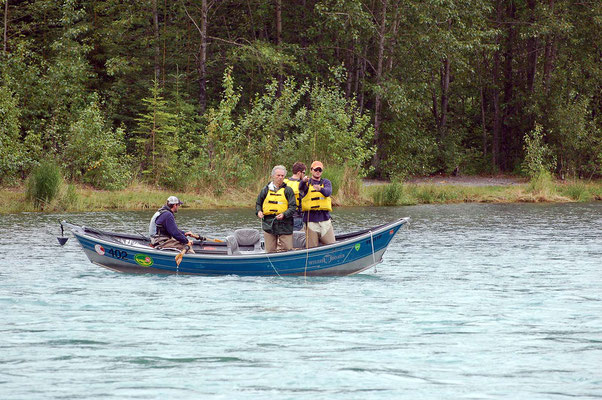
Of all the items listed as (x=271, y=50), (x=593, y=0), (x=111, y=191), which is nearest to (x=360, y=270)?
(x=111, y=191)

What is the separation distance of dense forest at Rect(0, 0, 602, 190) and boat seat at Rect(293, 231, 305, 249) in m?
15.8

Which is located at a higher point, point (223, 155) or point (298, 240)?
point (223, 155)

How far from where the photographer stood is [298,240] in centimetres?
1598

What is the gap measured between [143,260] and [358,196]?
16939mm

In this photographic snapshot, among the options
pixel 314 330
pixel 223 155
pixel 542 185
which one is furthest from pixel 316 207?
pixel 542 185

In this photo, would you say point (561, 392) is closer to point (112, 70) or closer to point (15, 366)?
point (15, 366)

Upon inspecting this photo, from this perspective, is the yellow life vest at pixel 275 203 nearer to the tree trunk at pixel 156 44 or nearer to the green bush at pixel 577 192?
the green bush at pixel 577 192

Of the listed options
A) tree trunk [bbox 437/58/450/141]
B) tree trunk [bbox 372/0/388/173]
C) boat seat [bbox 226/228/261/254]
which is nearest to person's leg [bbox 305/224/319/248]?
boat seat [bbox 226/228/261/254]

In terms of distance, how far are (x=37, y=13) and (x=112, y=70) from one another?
6.01 m

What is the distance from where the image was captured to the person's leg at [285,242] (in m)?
15.5

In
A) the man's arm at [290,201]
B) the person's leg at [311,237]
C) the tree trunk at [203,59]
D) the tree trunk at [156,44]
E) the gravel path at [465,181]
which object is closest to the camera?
the man's arm at [290,201]

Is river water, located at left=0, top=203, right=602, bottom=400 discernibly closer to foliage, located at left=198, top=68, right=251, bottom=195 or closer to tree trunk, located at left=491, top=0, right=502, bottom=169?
foliage, located at left=198, top=68, right=251, bottom=195

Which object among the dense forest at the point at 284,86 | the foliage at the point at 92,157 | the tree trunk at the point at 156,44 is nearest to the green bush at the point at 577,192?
the dense forest at the point at 284,86

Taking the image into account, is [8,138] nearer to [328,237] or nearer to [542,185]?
[328,237]
